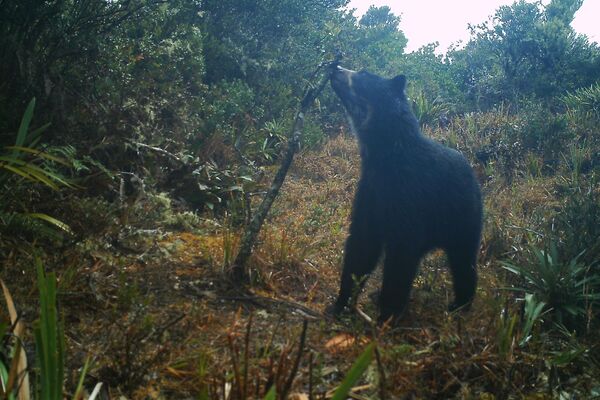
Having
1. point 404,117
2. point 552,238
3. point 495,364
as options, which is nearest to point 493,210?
point 552,238

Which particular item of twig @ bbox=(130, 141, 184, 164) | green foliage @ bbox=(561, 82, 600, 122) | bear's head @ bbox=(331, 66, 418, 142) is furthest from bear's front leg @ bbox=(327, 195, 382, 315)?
green foliage @ bbox=(561, 82, 600, 122)

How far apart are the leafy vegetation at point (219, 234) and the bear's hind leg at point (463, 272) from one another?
121 mm

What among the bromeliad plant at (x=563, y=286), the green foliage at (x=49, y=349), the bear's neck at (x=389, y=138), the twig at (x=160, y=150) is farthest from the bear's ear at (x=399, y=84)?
the green foliage at (x=49, y=349)

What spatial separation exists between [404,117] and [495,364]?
2212mm

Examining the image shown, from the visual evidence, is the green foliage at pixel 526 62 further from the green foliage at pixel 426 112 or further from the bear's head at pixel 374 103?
the bear's head at pixel 374 103

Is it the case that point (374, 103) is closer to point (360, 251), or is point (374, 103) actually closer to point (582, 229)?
point (360, 251)

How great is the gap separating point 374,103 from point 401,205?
43.3 inches

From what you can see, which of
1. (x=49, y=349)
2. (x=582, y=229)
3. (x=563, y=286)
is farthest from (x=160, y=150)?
(x=582, y=229)

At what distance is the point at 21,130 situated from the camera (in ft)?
11.2

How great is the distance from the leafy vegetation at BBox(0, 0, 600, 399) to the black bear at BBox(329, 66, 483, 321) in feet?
1.02

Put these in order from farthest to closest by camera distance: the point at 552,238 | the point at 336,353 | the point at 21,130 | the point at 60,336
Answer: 1. the point at 552,238
2. the point at 21,130
3. the point at 336,353
4. the point at 60,336

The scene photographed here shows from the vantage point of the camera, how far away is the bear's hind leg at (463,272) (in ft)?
13.0

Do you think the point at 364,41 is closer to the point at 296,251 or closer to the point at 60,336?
the point at 296,251

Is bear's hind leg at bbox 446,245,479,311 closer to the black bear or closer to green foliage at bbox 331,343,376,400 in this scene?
the black bear
